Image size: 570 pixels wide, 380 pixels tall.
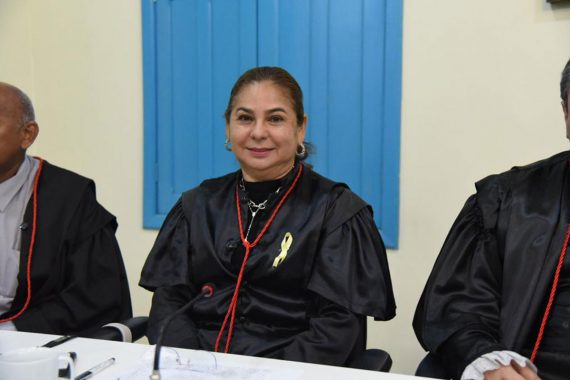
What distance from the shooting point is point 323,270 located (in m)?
1.86

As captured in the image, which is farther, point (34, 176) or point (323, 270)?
point (34, 176)

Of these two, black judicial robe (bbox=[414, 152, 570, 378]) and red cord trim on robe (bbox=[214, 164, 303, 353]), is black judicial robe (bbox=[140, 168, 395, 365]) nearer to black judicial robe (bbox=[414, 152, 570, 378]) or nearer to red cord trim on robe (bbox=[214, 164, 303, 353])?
red cord trim on robe (bbox=[214, 164, 303, 353])

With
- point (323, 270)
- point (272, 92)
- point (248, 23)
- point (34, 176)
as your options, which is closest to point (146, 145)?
point (248, 23)

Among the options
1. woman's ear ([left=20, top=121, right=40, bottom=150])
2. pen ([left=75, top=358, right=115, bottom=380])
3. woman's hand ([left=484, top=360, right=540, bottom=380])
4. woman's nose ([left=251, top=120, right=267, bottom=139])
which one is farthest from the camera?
woman's ear ([left=20, top=121, right=40, bottom=150])

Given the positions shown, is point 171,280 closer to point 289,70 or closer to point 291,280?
point 291,280

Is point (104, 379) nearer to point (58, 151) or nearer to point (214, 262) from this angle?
point (214, 262)

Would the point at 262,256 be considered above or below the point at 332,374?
above

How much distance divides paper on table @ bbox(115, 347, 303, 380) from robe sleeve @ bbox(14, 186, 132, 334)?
0.89m

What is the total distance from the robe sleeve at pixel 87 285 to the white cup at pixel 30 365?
962mm

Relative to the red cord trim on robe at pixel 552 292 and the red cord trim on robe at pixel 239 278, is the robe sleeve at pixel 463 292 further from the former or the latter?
the red cord trim on robe at pixel 239 278

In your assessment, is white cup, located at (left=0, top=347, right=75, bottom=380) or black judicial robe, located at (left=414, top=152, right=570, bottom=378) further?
black judicial robe, located at (left=414, top=152, right=570, bottom=378)

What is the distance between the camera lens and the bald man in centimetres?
213

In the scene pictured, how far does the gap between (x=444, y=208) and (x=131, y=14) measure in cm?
202

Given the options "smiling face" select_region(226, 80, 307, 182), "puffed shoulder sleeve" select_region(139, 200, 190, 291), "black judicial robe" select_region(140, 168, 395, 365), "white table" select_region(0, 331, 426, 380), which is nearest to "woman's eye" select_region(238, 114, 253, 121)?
"smiling face" select_region(226, 80, 307, 182)
